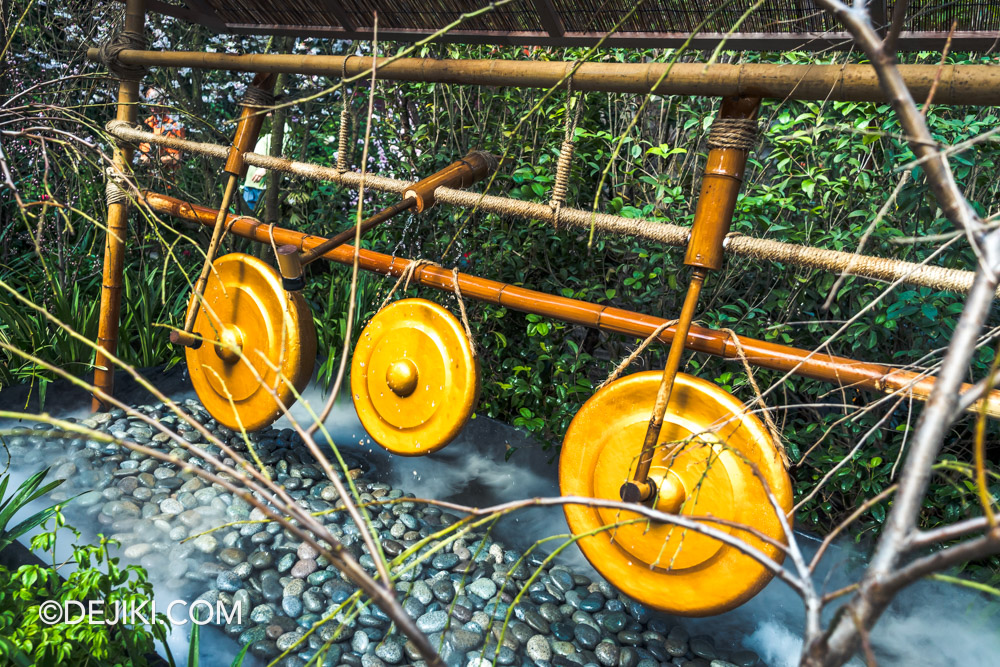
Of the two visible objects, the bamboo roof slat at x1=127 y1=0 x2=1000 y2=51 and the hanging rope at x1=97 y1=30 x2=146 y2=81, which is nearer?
the bamboo roof slat at x1=127 y1=0 x2=1000 y2=51

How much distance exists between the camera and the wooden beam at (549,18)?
172 cm

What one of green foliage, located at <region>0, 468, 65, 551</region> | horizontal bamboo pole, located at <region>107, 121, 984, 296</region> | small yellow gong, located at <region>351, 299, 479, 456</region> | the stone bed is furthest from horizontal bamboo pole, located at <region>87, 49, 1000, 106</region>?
green foliage, located at <region>0, 468, 65, 551</region>

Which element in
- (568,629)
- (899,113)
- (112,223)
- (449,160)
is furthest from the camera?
(449,160)

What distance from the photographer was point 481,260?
295 centimetres

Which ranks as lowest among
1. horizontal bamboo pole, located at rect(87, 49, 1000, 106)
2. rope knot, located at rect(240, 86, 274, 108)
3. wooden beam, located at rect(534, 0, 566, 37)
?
rope knot, located at rect(240, 86, 274, 108)

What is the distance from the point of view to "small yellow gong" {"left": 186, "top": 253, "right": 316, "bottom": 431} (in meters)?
2.13

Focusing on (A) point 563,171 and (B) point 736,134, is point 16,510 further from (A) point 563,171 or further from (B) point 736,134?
(B) point 736,134

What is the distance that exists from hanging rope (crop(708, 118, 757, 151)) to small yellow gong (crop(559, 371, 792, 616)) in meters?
0.50

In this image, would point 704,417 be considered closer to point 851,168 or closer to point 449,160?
point 851,168

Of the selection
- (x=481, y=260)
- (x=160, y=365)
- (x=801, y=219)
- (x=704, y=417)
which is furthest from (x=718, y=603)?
(x=160, y=365)

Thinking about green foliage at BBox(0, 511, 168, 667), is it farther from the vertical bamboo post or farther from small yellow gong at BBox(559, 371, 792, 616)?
the vertical bamboo post

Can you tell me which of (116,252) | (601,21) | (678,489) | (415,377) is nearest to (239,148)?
(116,252)

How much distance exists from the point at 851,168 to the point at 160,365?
299 cm

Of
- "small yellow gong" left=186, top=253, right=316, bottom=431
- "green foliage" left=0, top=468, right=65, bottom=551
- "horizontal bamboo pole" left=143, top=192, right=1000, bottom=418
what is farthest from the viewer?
"small yellow gong" left=186, top=253, right=316, bottom=431
